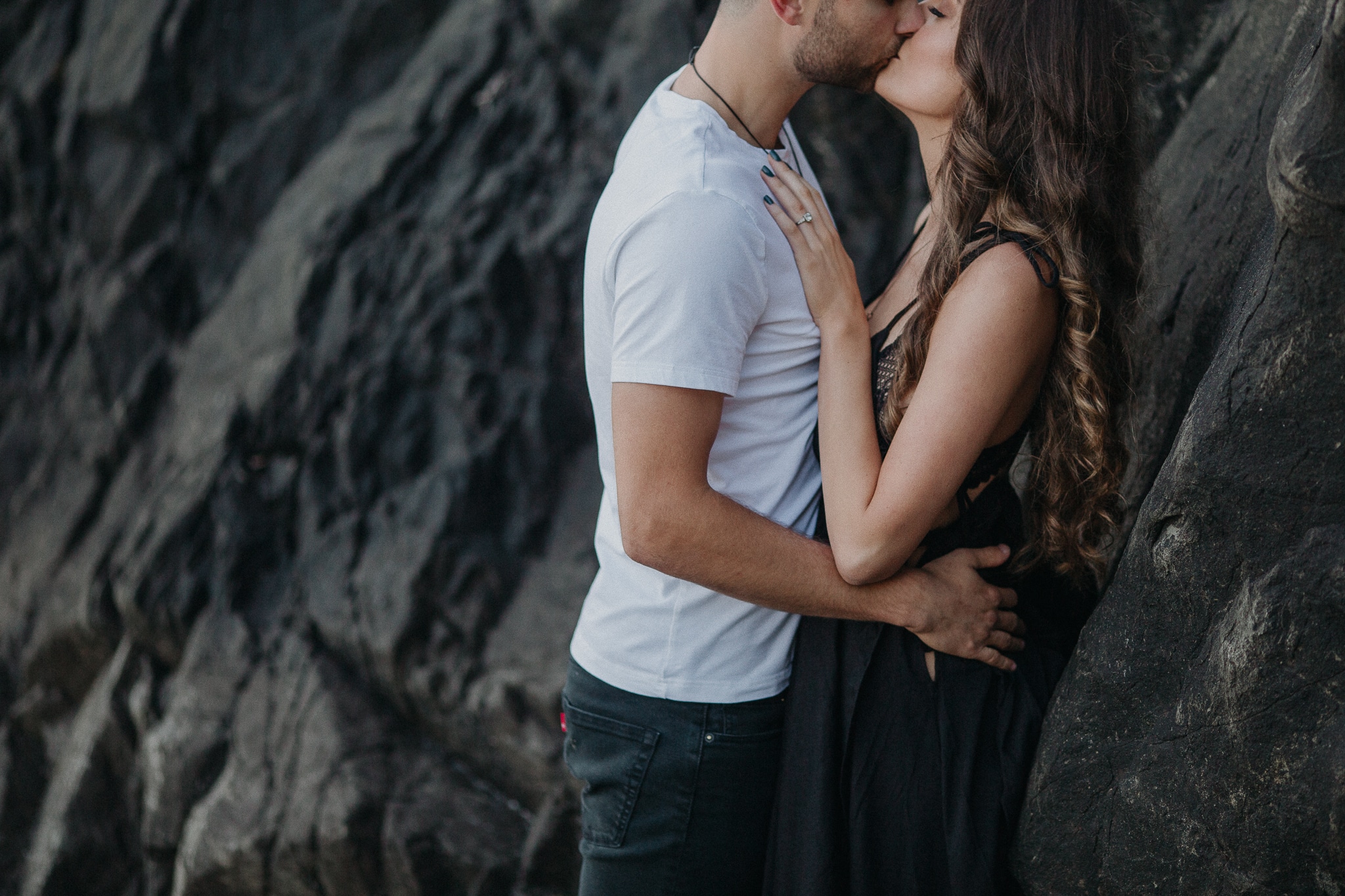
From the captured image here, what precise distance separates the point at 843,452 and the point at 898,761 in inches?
24.1

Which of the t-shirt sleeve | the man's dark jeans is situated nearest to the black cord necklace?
the t-shirt sleeve

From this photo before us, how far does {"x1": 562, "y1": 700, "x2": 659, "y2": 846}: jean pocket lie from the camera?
199 cm

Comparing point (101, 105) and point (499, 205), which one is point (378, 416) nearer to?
point (499, 205)

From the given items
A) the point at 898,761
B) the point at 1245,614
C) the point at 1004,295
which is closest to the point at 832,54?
the point at 1004,295

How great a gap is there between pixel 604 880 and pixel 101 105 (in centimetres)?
493

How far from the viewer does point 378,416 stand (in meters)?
4.05

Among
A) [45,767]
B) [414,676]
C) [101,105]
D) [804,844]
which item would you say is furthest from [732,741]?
[101,105]

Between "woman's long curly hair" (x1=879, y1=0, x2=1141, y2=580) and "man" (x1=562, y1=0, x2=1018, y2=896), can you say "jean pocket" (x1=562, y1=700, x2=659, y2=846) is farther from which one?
"woman's long curly hair" (x1=879, y1=0, x2=1141, y2=580)

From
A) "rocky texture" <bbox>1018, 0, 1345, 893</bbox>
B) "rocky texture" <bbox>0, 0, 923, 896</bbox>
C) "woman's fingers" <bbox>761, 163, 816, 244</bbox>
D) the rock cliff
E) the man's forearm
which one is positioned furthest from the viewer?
"rocky texture" <bbox>0, 0, 923, 896</bbox>

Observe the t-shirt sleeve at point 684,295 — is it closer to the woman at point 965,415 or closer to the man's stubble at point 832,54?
the woman at point 965,415

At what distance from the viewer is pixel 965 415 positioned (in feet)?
5.70

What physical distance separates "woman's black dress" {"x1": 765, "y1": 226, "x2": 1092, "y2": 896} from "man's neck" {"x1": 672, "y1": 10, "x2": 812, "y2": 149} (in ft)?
1.76

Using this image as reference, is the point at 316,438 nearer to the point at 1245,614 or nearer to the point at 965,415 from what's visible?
the point at 965,415

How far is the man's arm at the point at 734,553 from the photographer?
1.79 m
